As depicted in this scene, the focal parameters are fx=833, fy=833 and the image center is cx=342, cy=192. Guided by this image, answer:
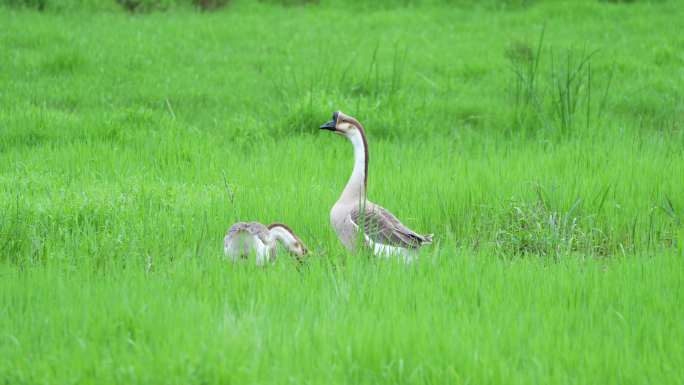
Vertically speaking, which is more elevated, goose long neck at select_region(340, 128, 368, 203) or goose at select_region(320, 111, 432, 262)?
goose long neck at select_region(340, 128, 368, 203)

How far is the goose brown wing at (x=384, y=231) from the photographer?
5855 millimetres

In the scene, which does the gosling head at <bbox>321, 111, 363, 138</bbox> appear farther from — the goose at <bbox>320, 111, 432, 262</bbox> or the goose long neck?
the goose at <bbox>320, 111, 432, 262</bbox>

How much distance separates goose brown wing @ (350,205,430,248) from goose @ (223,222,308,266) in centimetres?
50

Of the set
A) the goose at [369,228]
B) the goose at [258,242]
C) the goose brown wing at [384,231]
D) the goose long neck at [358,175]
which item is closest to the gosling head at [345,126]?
the goose long neck at [358,175]

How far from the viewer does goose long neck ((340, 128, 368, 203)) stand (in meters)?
6.26

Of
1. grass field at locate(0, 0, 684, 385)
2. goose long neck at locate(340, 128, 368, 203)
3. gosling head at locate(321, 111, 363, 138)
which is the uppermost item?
gosling head at locate(321, 111, 363, 138)

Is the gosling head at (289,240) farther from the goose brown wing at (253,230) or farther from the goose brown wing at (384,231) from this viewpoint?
the goose brown wing at (384,231)

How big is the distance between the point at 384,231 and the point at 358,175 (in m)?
0.62

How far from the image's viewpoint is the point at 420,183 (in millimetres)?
7555

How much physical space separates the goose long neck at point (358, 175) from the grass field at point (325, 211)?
17.4 inches

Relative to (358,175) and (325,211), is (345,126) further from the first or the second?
(325,211)

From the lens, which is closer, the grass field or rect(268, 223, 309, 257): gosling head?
the grass field

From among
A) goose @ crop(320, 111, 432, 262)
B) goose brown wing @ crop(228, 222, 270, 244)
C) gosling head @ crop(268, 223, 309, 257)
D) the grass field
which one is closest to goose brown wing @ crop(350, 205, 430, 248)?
goose @ crop(320, 111, 432, 262)

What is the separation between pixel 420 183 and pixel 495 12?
11.8 metres
